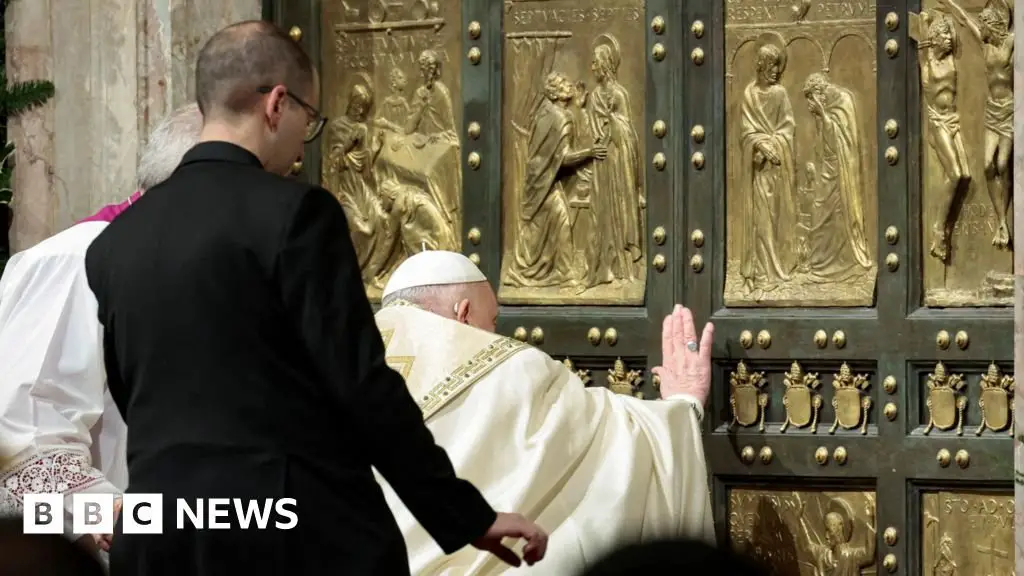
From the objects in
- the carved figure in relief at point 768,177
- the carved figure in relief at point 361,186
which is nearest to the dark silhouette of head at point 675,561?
the carved figure in relief at point 768,177

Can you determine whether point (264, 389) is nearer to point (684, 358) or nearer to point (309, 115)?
point (309, 115)

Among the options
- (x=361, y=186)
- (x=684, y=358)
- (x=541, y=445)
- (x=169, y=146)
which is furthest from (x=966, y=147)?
(x=169, y=146)

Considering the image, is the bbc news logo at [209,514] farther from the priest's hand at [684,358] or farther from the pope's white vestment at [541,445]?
the priest's hand at [684,358]

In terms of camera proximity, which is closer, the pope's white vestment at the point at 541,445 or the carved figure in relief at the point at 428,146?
the pope's white vestment at the point at 541,445

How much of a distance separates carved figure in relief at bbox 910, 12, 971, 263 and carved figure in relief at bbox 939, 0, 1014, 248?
84 mm

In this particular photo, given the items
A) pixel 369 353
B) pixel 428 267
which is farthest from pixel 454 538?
pixel 428 267

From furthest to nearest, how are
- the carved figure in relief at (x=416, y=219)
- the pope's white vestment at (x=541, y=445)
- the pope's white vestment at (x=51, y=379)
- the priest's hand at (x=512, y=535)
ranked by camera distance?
the carved figure in relief at (x=416, y=219) < the pope's white vestment at (x=541, y=445) < the pope's white vestment at (x=51, y=379) < the priest's hand at (x=512, y=535)

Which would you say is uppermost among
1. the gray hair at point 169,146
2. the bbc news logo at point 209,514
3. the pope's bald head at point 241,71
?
the pope's bald head at point 241,71

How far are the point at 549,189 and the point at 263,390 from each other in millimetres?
3267

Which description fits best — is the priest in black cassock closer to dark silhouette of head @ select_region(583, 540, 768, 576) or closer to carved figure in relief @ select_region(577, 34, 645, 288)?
dark silhouette of head @ select_region(583, 540, 768, 576)

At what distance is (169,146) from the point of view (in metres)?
3.75

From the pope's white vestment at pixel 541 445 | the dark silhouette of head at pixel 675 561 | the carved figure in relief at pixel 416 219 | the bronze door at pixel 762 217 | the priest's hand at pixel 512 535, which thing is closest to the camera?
the dark silhouette of head at pixel 675 561

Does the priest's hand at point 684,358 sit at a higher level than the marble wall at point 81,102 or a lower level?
lower

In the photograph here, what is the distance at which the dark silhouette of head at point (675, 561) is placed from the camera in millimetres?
1400
